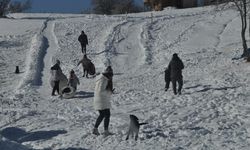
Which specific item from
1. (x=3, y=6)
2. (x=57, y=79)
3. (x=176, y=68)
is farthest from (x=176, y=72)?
(x=3, y=6)

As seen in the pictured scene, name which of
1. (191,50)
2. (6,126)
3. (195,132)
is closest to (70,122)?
(6,126)

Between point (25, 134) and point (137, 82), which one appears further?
point (137, 82)

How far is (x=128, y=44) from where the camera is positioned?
4175 cm

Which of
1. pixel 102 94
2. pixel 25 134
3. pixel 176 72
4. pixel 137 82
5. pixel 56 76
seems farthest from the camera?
pixel 137 82

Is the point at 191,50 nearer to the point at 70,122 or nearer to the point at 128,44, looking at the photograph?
the point at 128,44

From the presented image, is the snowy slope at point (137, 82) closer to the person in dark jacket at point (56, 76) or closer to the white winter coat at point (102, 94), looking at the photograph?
the person in dark jacket at point (56, 76)

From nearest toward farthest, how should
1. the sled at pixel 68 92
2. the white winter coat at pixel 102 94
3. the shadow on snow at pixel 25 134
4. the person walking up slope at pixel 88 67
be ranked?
the white winter coat at pixel 102 94, the shadow on snow at pixel 25 134, the sled at pixel 68 92, the person walking up slope at pixel 88 67

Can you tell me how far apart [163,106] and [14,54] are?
2133cm

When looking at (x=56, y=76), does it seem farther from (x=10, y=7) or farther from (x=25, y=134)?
(x=10, y=7)

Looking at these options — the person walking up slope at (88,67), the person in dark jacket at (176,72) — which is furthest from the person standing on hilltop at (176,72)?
the person walking up slope at (88,67)

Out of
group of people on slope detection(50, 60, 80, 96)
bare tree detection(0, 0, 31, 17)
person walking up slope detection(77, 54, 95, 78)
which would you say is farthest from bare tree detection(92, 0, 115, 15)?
group of people on slope detection(50, 60, 80, 96)

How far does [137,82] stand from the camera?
28.3 m

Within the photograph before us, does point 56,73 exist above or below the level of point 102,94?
above

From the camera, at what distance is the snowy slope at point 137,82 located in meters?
16.2
